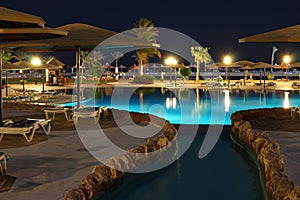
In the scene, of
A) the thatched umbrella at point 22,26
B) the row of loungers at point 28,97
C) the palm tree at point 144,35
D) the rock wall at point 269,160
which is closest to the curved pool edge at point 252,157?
the rock wall at point 269,160

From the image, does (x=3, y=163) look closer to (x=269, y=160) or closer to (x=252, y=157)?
(x=269, y=160)

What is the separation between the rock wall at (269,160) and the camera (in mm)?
4621

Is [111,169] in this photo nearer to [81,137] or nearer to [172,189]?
[172,189]

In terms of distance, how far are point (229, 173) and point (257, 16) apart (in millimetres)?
152899

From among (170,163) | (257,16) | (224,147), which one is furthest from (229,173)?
(257,16)

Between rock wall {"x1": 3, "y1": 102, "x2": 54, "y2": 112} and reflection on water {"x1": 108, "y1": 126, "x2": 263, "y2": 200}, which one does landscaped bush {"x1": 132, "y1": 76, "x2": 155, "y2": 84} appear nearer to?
rock wall {"x1": 3, "y1": 102, "x2": 54, "y2": 112}

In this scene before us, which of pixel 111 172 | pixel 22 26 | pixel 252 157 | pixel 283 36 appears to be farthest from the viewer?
pixel 252 157

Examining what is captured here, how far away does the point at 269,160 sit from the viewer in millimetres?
5934

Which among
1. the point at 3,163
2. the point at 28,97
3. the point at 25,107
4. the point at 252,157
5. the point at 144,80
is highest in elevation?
the point at 144,80

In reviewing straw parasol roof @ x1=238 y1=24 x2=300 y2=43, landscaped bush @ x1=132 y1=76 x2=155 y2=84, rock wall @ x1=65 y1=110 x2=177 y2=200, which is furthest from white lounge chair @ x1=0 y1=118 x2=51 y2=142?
landscaped bush @ x1=132 y1=76 x2=155 y2=84

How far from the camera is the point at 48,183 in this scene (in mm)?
5484

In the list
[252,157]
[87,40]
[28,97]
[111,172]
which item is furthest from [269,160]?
[28,97]

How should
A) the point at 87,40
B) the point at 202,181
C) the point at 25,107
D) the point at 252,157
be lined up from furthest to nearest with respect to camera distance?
the point at 25,107, the point at 87,40, the point at 252,157, the point at 202,181

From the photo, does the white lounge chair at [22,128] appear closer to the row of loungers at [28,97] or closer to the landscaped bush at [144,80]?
the row of loungers at [28,97]
